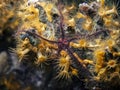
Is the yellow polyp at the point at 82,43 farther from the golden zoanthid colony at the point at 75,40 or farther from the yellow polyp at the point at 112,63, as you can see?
the yellow polyp at the point at 112,63

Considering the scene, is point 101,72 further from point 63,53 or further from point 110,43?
point 63,53

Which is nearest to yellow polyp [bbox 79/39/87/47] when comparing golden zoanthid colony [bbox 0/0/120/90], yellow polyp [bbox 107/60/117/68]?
golden zoanthid colony [bbox 0/0/120/90]

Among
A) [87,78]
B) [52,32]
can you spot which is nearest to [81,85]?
[87,78]

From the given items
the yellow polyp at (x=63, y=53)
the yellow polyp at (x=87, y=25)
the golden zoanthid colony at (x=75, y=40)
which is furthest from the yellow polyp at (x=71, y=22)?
the yellow polyp at (x=63, y=53)

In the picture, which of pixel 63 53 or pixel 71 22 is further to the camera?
pixel 71 22

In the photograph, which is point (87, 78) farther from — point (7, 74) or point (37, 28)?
point (7, 74)

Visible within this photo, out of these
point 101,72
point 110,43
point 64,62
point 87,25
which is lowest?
point 101,72

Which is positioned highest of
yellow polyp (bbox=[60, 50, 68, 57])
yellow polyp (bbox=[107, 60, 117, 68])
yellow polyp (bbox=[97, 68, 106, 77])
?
yellow polyp (bbox=[60, 50, 68, 57])

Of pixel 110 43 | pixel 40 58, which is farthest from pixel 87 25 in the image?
pixel 40 58

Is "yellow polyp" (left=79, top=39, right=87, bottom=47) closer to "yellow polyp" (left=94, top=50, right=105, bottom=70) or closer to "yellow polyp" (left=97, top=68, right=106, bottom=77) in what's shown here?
"yellow polyp" (left=94, top=50, right=105, bottom=70)
